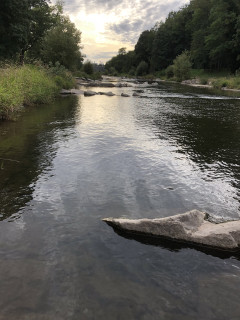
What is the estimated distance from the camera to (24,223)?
584 centimetres

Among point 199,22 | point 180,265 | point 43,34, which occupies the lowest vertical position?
point 180,265

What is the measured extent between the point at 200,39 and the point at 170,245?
104 m

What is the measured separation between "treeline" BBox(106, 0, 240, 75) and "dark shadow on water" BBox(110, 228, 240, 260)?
7657 centimetres

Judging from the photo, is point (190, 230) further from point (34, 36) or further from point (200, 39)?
point (200, 39)

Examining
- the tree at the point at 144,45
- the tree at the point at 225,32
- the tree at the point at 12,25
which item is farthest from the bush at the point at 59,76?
the tree at the point at 144,45

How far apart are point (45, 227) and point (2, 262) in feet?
4.00

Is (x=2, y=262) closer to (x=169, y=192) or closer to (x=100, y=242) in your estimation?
(x=100, y=242)

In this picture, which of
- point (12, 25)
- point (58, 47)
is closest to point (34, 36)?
point (58, 47)

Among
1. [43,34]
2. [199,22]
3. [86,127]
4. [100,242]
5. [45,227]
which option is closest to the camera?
[100,242]

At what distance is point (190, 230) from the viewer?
550 cm

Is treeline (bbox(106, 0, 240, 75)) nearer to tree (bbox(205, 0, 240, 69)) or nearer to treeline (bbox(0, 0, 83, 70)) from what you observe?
tree (bbox(205, 0, 240, 69))

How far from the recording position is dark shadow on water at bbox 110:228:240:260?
200 inches

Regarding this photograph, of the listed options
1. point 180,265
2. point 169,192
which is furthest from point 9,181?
point 180,265

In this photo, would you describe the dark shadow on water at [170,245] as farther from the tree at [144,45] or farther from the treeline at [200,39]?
the tree at [144,45]
